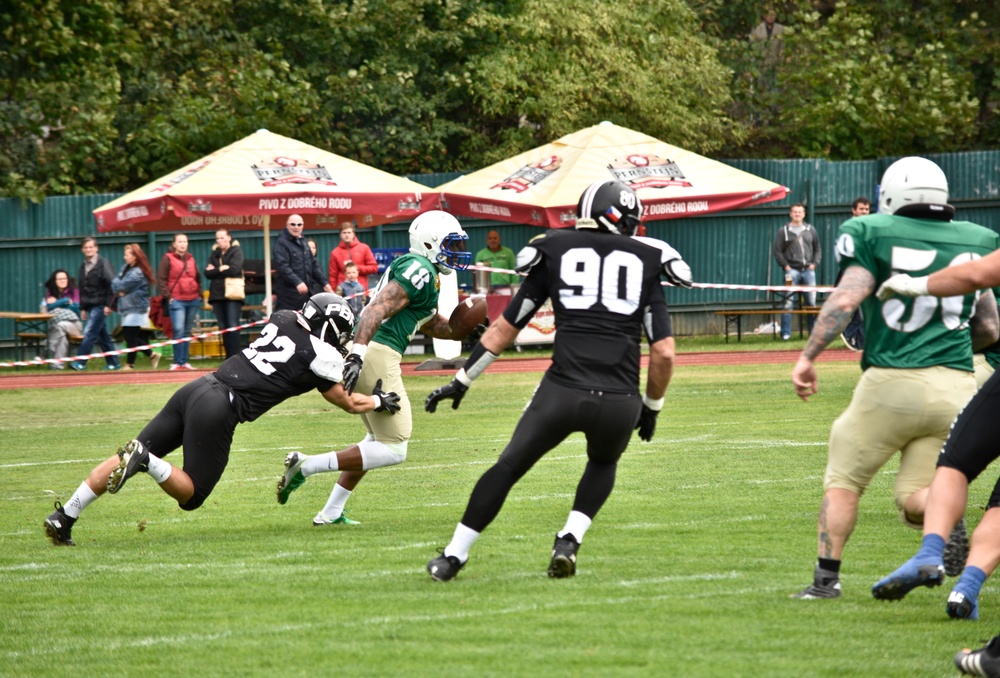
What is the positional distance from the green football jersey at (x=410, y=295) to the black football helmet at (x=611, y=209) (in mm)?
2296

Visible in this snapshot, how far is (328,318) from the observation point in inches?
341

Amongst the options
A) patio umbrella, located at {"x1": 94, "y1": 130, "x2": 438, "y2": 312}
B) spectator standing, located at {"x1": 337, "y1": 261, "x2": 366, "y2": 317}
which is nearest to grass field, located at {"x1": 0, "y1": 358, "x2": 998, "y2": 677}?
patio umbrella, located at {"x1": 94, "y1": 130, "x2": 438, "y2": 312}

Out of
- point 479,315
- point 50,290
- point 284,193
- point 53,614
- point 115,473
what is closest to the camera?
point 53,614

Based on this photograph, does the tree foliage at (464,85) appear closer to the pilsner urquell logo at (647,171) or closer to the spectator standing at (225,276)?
the pilsner urquell logo at (647,171)

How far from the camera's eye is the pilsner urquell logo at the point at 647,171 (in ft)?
67.0

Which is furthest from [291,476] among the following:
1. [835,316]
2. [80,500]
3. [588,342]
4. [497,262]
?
[497,262]

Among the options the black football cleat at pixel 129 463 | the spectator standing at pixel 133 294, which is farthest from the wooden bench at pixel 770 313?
the black football cleat at pixel 129 463

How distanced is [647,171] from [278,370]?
1283cm

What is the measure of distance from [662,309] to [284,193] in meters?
12.9

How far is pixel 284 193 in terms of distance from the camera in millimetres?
19078

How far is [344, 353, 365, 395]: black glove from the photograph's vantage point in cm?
834

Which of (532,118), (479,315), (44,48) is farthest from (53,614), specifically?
(532,118)

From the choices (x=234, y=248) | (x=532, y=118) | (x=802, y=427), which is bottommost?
(x=802, y=427)

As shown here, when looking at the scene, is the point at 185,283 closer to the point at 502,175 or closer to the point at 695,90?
the point at 502,175
